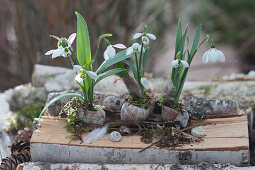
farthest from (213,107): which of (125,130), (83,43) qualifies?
(83,43)

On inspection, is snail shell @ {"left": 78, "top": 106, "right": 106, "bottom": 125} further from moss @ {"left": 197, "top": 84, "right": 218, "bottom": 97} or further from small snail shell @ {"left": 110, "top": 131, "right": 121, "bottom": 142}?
moss @ {"left": 197, "top": 84, "right": 218, "bottom": 97}

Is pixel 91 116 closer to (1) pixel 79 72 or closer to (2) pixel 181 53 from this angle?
(1) pixel 79 72

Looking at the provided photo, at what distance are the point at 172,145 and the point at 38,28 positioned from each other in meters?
2.62

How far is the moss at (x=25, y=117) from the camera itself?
7.03 ft

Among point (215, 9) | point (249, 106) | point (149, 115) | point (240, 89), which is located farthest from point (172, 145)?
point (215, 9)

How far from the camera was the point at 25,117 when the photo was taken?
226cm

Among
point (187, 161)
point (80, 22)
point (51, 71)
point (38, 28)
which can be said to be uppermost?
point (38, 28)

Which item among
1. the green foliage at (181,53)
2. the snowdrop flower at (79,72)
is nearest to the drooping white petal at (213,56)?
the green foliage at (181,53)

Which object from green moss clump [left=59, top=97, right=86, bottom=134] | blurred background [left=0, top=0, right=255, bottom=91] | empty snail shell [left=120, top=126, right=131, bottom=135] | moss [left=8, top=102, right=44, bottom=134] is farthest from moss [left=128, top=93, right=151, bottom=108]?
blurred background [left=0, top=0, right=255, bottom=91]

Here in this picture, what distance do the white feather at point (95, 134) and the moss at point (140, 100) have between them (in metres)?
0.19

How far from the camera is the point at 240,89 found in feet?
8.00

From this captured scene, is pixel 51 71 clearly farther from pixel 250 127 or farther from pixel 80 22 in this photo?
pixel 250 127

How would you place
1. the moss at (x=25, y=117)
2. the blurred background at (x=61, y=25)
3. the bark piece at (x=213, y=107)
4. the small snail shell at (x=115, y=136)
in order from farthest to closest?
the blurred background at (x=61, y=25), the moss at (x=25, y=117), the bark piece at (x=213, y=107), the small snail shell at (x=115, y=136)

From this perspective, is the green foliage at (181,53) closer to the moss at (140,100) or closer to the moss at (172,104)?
the moss at (172,104)
